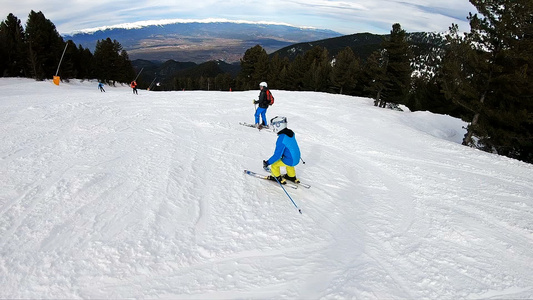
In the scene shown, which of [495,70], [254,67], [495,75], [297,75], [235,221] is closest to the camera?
[235,221]

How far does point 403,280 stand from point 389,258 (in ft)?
1.74

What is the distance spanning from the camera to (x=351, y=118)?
16.8m

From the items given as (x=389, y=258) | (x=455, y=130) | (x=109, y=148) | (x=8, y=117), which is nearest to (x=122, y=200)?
(x=109, y=148)

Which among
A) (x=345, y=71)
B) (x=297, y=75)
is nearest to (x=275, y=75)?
(x=297, y=75)

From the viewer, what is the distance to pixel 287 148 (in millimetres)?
6238

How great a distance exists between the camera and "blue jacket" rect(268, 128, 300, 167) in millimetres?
6188

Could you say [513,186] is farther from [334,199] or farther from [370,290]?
[370,290]

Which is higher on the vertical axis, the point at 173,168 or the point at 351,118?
the point at 351,118

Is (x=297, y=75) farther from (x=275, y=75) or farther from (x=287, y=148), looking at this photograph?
(x=287, y=148)

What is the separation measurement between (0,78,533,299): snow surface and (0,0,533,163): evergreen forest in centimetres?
604

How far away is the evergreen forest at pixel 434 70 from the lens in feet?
43.7

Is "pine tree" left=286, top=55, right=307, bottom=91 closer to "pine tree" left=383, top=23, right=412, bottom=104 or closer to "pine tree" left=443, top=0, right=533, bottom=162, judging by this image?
"pine tree" left=383, top=23, right=412, bottom=104

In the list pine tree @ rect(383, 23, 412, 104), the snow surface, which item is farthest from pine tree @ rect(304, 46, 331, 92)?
the snow surface

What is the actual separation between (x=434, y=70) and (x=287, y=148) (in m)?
40.5
